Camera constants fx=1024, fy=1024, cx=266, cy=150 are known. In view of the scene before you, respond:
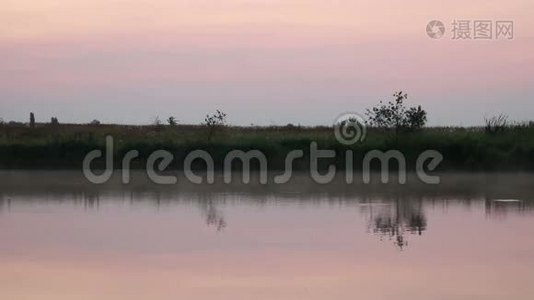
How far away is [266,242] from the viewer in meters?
8.74

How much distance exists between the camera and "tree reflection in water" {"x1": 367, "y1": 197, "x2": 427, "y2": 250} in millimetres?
9242

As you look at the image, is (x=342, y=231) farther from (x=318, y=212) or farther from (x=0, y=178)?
(x=0, y=178)

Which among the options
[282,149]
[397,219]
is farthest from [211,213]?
[282,149]

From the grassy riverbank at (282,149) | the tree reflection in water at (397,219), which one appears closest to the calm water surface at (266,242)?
the tree reflection in water at (397,219)

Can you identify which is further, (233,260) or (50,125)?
(50,125)

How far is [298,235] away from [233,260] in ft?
5.23

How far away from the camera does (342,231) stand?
31.2 feet

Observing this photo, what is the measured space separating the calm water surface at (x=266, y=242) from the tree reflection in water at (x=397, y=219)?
0.04 ft

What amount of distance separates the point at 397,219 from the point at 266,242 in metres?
2.17

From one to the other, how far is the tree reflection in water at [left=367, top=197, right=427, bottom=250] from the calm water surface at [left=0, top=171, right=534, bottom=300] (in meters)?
0.01

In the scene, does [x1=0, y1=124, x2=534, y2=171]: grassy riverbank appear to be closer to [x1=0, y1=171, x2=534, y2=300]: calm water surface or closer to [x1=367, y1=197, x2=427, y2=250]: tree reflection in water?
[x1=0, y1=171, x2=534, y2=300]: calm water surface

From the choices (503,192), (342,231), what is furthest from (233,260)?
(503,192)

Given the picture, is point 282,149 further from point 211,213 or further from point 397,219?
point 397,219

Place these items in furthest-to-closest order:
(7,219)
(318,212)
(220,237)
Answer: (318,212) → (7,219) → (220,237)
